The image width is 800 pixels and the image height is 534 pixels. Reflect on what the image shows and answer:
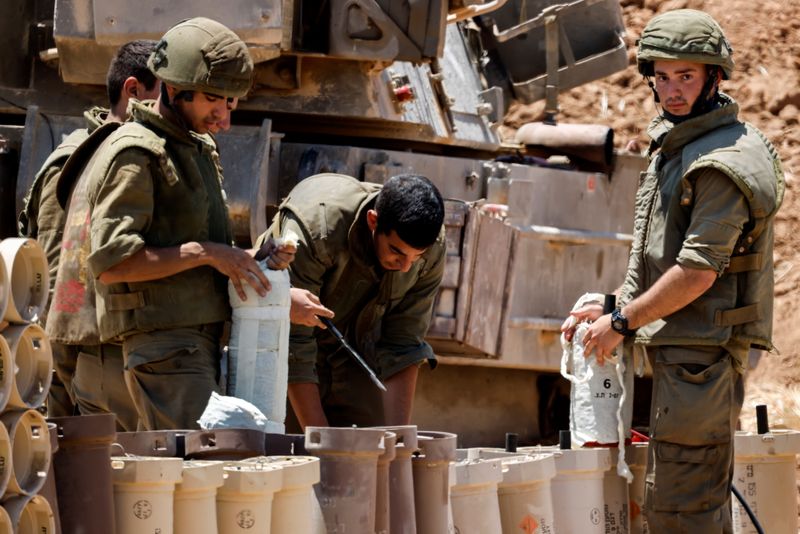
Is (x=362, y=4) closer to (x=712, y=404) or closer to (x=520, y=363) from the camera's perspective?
(x=520, y=363)

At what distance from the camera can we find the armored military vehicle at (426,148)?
8.66 metres

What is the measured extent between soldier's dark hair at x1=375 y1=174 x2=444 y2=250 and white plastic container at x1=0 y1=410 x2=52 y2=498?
197 cm

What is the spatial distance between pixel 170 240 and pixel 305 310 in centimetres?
50

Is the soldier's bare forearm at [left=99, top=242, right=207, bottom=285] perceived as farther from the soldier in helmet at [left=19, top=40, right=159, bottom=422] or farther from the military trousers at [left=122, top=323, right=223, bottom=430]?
the soldier in helmet at [left=19, top=40, right=159, bottom=422]

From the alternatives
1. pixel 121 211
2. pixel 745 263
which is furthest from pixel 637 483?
pixel 121 211

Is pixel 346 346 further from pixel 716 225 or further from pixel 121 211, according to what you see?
pixel 716 225

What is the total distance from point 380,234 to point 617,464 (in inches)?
52.1

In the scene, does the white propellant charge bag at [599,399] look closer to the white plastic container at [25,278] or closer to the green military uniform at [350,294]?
the green military uniform at [350,294]

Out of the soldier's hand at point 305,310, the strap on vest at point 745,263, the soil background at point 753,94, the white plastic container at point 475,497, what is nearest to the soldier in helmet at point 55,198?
the soldier's hand at point 305,310

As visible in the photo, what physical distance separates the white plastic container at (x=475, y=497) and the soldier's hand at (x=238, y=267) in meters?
0.85

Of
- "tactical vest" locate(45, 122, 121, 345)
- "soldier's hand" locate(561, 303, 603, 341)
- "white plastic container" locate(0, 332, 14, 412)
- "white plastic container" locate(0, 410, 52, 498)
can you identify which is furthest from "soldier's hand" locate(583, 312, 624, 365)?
"white plastic container" locate(0, 332, 14, 412)

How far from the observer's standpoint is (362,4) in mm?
8836

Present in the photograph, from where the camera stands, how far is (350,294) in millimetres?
6520

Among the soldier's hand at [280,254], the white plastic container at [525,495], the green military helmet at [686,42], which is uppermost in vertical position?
the green military helmet at [686,42]
